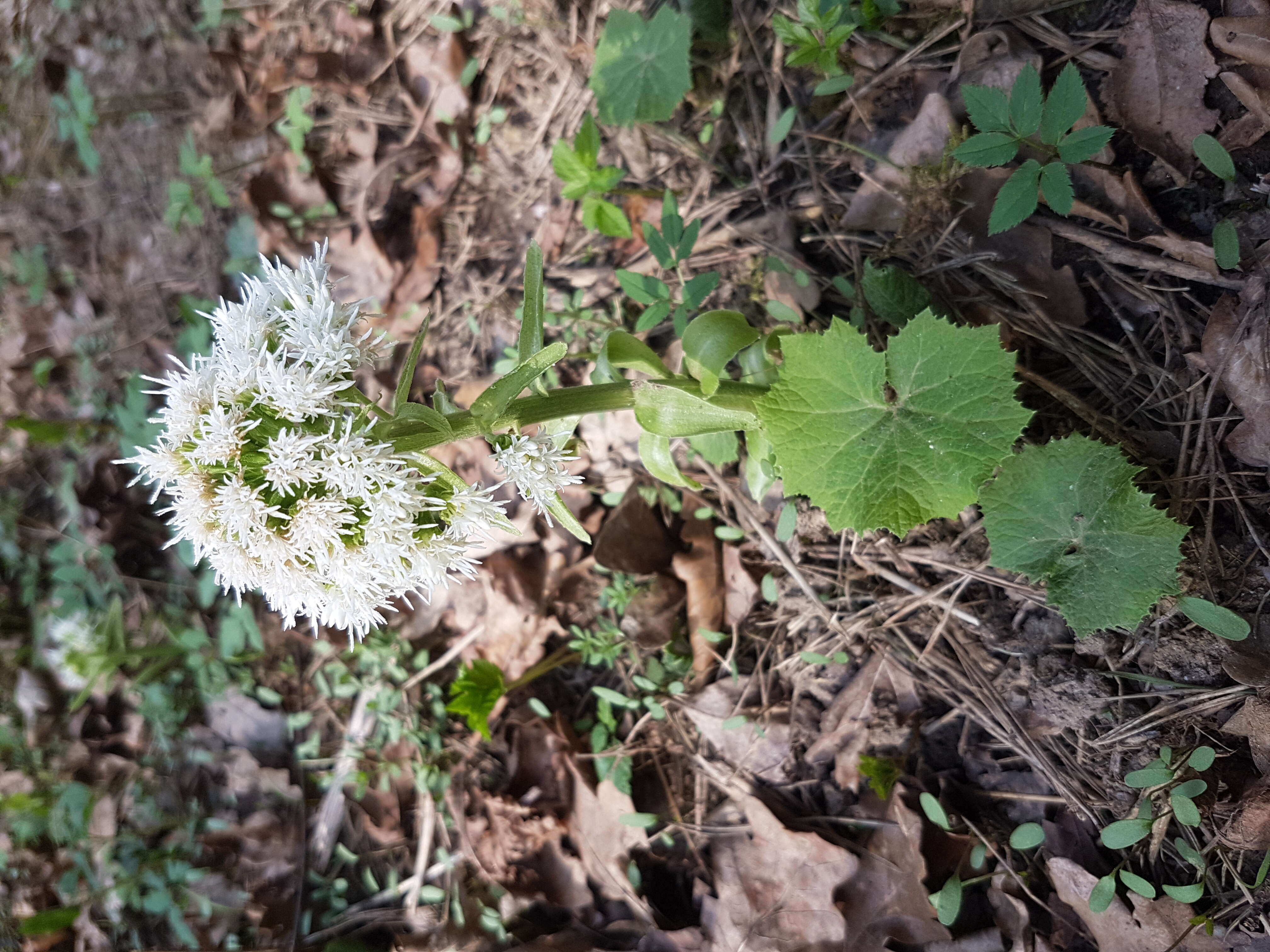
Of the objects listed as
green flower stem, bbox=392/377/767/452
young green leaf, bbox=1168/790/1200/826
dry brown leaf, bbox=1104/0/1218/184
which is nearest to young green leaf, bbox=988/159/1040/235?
dry brown leaf, bbox=1104/0/1218/184

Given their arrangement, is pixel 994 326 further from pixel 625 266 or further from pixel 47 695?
pixel 47 695

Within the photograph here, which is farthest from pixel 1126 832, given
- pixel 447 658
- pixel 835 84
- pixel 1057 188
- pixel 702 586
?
pixel 447 658

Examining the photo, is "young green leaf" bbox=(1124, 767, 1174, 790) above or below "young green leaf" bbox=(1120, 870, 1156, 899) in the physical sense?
above

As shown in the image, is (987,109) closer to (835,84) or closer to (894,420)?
(835,84)

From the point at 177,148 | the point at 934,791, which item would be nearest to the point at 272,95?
the point at 177,148

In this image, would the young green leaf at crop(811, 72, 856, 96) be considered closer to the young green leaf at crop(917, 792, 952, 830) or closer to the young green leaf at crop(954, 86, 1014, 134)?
the young green leaf at crop(954, 86, 1014, 134)

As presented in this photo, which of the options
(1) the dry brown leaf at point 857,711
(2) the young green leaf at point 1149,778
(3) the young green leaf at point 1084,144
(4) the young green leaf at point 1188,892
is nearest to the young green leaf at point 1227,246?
(3) the young green leaf at point 1084,144
